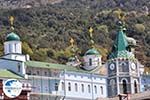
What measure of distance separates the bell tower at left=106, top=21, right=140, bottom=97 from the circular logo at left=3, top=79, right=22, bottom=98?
235ft

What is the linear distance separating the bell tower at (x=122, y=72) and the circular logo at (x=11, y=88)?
71.6m

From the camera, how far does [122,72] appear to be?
136 m

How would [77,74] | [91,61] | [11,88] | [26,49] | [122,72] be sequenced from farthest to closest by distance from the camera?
[26,49], [91,61], [122,72], [77,74], [11,88]

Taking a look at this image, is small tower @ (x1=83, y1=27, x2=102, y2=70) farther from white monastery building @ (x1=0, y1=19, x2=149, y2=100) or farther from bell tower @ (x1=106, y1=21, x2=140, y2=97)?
bell tower @ (x1=106, y1=21, x2=140, y2=97)

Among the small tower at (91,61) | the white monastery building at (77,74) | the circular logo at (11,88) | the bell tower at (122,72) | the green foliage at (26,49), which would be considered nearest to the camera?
the circular logo at (11,88)

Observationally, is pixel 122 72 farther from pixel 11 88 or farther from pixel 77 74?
pixel 11 88

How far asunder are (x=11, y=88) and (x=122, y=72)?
7439 cm

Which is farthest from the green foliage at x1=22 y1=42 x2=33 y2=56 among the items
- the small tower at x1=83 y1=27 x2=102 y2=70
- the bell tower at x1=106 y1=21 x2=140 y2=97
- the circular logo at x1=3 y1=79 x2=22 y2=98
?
the circular logo at x1=3 y1=79 x2=22 y2=98

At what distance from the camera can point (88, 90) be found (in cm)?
13650

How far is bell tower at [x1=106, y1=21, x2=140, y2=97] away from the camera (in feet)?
444

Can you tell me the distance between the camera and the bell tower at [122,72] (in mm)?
135250

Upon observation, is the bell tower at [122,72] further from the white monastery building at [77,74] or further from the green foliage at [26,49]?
the green foliage at [26,49]

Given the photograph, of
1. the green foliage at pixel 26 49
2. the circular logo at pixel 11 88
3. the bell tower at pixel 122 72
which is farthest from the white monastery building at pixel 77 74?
the circular logo at pixel 11 88

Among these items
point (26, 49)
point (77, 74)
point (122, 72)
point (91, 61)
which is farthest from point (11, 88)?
point (26, 49)
